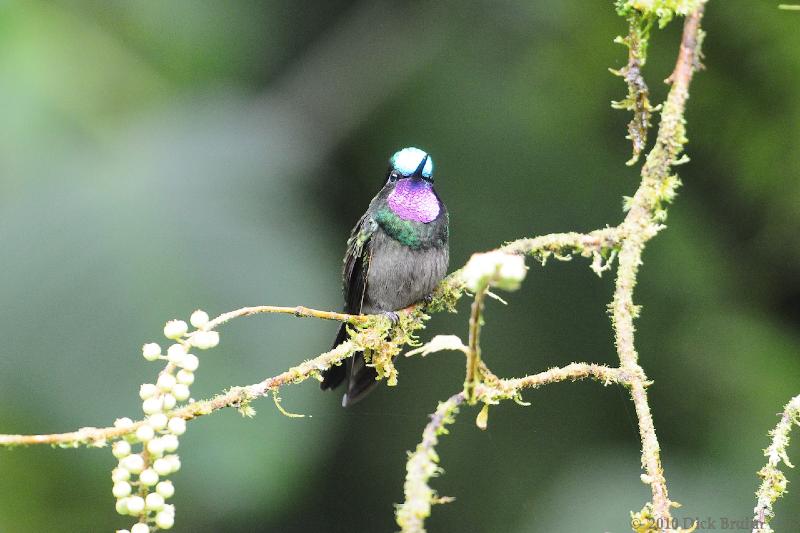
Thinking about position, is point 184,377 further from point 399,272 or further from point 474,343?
point 399,272

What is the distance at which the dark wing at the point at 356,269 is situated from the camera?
3715mm

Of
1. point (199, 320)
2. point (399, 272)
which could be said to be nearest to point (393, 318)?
point (399, 272)

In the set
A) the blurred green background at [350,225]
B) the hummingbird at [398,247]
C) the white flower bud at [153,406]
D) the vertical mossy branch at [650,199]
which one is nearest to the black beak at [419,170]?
the hummingbird at [398,247]

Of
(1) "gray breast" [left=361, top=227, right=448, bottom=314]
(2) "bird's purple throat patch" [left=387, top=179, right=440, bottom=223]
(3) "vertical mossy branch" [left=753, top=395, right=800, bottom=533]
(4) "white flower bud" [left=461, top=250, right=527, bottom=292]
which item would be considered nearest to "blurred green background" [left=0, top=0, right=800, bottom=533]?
(1) "gray breast" [left=361, top=227, right=448, bottom=314]

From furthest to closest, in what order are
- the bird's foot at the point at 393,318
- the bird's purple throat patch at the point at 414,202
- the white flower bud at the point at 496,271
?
the bird's purple throat patch at the point at 414,202
the bird's foot at the point at 393,318
the white flower bud at the point at 496,271

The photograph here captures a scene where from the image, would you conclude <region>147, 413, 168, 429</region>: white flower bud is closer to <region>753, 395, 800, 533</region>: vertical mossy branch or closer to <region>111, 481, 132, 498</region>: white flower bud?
<region>111, 481, 132, 498</region>: white flower bud

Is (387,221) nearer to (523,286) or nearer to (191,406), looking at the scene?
(523,286)

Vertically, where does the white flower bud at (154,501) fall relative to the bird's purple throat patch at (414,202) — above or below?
below

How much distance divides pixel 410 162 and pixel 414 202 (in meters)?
0.15

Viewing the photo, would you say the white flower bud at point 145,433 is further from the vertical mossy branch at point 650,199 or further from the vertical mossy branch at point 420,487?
the vertical mossy branch at point 650,199

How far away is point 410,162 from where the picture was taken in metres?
3.62

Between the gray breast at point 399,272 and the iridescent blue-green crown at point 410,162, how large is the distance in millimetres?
250

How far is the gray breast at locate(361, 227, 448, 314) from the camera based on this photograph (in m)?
3.52

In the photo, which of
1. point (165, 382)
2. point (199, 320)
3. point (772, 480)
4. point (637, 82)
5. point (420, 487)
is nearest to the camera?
point (420, 487)
